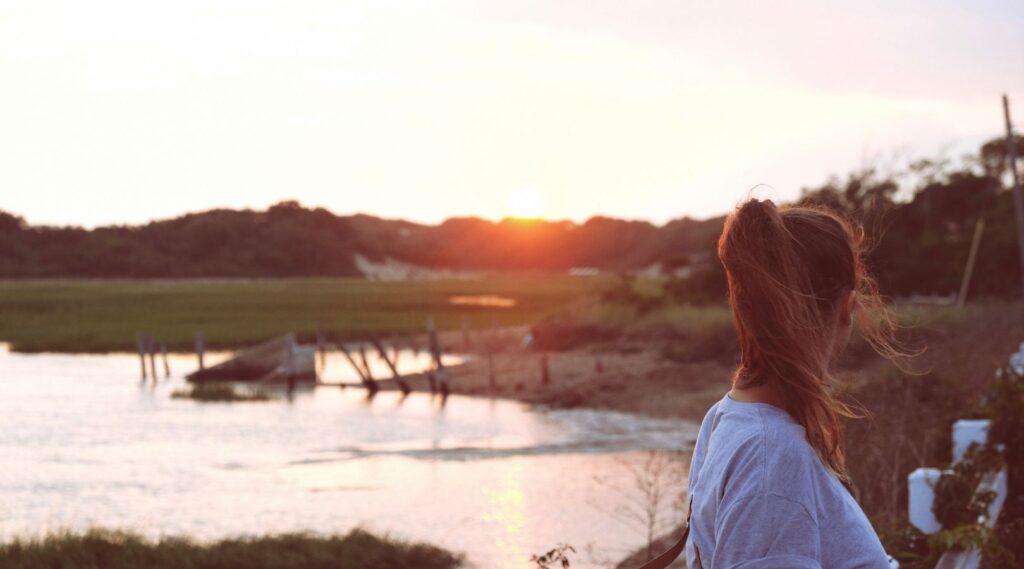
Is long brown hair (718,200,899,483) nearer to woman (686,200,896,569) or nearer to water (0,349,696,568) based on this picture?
woman (686,200,896,569)

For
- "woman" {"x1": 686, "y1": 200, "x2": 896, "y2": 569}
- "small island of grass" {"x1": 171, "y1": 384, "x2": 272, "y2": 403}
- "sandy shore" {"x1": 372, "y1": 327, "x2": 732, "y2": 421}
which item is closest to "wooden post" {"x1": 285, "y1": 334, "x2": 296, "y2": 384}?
"small island of grass" {"x1": 171, "y1": 384, "x2": 272, "y2": 403}

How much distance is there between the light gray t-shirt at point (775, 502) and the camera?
1.92m

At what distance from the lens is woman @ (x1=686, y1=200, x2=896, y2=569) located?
1.92 meters

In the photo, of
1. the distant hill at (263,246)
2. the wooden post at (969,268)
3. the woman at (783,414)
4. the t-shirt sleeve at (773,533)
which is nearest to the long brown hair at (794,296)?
the woman at (783,414)

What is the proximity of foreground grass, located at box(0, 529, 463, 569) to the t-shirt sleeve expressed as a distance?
1067cm

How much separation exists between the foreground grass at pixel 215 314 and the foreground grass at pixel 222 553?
4194 centimetres

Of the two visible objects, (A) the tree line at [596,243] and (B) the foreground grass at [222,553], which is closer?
(B) the foreground grass at [222,553]

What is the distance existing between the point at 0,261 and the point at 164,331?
210 feet

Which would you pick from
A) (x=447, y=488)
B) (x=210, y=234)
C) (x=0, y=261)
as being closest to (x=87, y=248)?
(x=0, y=261)

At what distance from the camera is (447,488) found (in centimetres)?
1878

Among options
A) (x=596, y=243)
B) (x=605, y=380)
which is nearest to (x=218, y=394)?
(x=605, y=380)

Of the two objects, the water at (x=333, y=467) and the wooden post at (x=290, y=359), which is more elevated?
the wooden post at (x=290, y=359)

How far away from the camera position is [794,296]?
2.04 meters

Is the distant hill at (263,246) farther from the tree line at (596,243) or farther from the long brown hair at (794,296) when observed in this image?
the long brown hair at (794,296)
